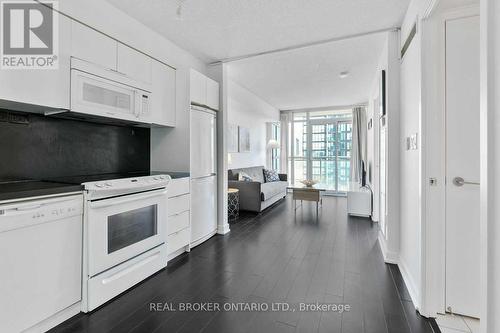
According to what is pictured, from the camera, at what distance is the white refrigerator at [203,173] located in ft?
9.93

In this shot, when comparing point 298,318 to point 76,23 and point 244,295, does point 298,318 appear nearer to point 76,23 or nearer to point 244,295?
point 244,295

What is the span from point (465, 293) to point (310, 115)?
649cm

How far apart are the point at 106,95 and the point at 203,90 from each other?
1.29 meters

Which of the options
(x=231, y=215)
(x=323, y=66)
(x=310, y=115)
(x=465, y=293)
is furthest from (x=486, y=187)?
(x=310, y=115)

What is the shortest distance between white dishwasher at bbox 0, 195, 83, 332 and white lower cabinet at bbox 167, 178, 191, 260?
96cm

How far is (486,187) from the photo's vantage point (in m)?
0.91

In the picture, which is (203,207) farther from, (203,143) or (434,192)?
(434,192)

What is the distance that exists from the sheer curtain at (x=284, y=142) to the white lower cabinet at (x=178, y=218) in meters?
5.22

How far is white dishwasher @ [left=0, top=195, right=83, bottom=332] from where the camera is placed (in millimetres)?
1371

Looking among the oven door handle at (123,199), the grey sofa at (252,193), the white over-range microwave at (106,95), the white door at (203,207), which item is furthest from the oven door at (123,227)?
the grey sofa at (252,193)

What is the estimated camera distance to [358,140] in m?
6.82

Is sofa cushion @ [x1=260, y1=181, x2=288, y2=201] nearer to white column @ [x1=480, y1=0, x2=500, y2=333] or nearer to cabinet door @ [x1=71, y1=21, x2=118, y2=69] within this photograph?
cabinet door @ [x1=71, y1=21, x2=118, y2=69]

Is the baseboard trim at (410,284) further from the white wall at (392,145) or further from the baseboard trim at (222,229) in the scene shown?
the baseboard trim at (222,229)

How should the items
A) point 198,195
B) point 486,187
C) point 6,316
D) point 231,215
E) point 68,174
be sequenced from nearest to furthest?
point 486,187
point 6,316
point 68,174
point 198,195
point 231,215
